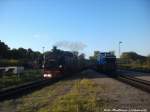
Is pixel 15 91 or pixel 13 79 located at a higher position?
pixel 13 79

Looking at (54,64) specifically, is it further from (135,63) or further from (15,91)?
(135,63)

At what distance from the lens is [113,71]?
2088 inches

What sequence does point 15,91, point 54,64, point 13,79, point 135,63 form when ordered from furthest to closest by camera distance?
1. point 135,63
2. point 54,64
3. point 13,79
4. point 15,91

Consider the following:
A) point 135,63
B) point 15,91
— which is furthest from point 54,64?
point 135,63

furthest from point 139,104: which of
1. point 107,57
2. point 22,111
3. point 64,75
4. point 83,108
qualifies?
point 107,57

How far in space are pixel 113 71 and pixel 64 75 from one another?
13373 millimetres

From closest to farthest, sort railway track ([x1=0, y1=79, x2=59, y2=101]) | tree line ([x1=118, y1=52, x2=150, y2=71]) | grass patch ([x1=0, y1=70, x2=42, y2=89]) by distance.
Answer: railway track ([x1=0, y1=79, x2=59, y2=101]) < grass patch ([x1=0, y1=70, x2=42, y2=89]) < tree line ([x1=118, y1=52, x2=150, y2=71])

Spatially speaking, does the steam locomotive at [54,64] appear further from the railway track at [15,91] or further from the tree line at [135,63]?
the tree line at [135,63]

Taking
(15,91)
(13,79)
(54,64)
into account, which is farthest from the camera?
(54,64)

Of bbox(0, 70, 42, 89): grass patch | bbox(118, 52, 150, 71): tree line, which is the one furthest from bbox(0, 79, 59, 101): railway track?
bbox(118, 52, 150, 71): tree line

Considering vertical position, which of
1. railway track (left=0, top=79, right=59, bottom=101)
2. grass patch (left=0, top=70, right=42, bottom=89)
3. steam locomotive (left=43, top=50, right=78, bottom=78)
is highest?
steam locomotive (left=43, top=50, right=78, bottom=78)

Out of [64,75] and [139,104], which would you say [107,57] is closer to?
[64,75]

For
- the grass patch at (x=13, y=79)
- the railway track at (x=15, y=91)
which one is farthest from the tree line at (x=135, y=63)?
the railway track at (x=15, y=91)

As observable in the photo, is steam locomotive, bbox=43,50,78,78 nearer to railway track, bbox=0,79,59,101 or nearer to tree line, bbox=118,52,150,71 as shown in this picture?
railway track, bbox=0,79,59,101
